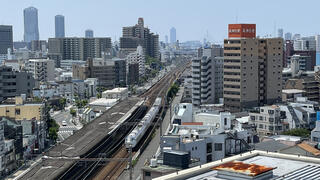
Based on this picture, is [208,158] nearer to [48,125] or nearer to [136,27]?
[48,125]

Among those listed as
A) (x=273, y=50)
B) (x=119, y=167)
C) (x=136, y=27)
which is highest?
(x=136, y=27)

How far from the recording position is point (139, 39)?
315 ft

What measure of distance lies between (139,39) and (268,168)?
3355 inches

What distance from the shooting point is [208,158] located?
20625mm

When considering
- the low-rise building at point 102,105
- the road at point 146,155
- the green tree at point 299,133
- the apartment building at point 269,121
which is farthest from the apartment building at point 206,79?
the green tree at point 299,133

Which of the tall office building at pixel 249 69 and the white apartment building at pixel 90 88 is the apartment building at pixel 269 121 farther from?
the white apartment building at pixel 90 88

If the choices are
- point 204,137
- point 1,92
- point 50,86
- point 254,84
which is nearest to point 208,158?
point 204,137

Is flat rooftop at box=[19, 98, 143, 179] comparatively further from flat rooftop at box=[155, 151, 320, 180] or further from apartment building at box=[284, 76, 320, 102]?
apartment building at box=[284, 76, 320, 102]

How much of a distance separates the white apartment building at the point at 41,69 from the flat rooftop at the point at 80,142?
2003 cm

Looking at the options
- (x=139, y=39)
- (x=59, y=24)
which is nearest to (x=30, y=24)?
(x=59, y=24)

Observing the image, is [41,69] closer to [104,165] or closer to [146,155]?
[146,155]

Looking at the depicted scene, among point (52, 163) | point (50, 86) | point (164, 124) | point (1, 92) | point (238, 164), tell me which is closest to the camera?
point (238, 164)

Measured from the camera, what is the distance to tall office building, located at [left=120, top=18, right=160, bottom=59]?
94.6 metres

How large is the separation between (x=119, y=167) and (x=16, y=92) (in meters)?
20.9
